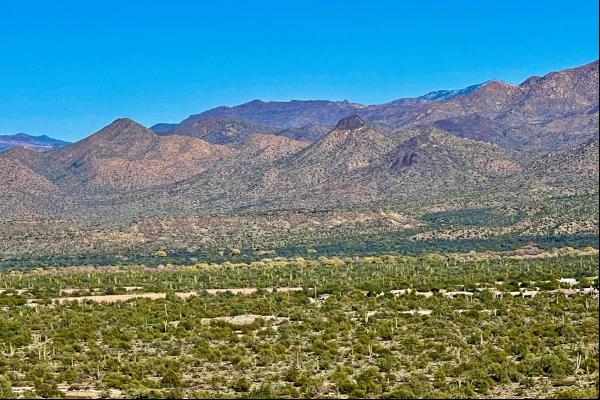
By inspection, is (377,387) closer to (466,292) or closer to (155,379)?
(155,379)

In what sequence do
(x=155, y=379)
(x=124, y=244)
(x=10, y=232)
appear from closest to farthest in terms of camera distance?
(x=155, y=379), (x=124, y=244), (x=10, y=232)

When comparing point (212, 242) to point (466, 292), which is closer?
point (466, 292)

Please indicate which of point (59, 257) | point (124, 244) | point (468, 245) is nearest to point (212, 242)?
point (124, 244)

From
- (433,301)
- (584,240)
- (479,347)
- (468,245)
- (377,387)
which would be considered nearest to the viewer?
(377,387)

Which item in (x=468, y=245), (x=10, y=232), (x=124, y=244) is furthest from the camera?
(x=10, y=232)

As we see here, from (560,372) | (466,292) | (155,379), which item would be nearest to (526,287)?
(466,292)

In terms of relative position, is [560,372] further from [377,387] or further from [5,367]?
[5,367]
